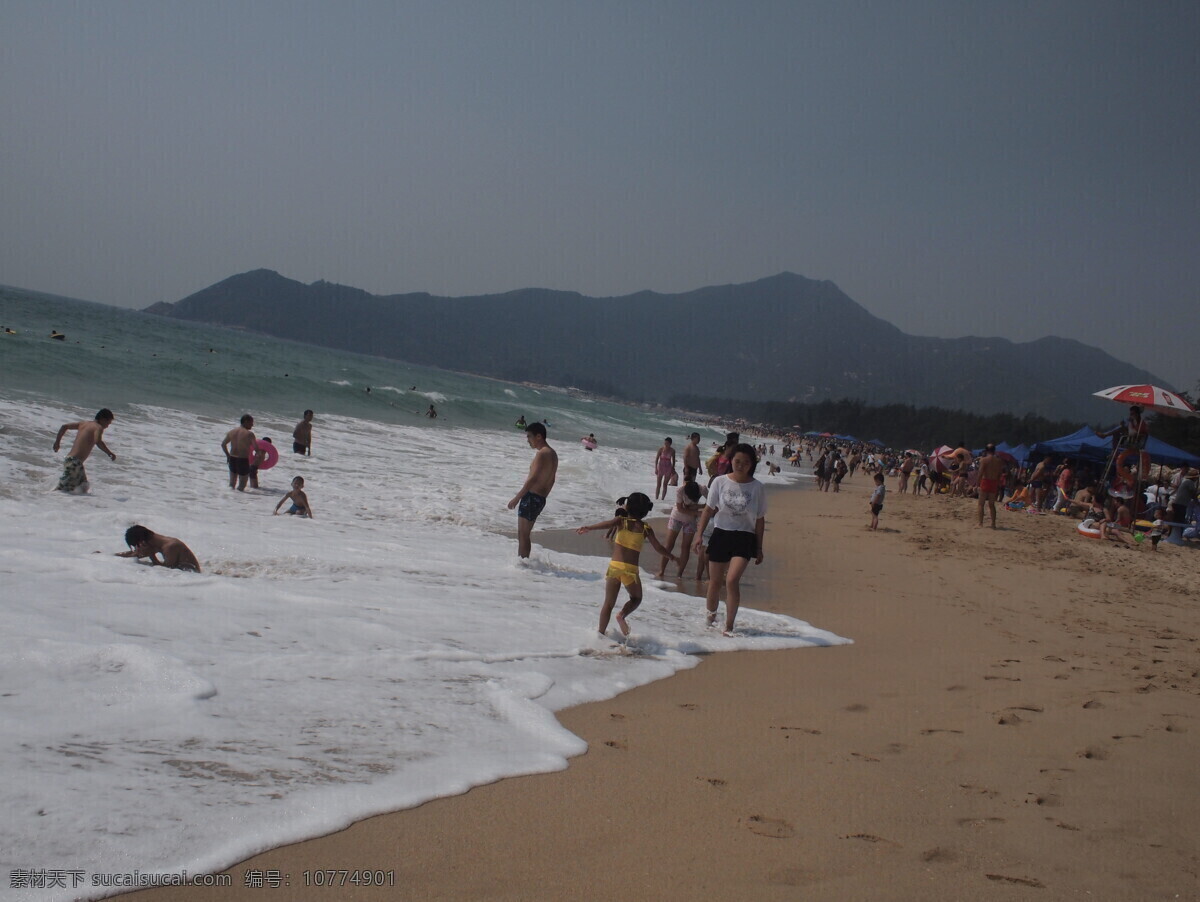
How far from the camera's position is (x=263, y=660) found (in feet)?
14.1

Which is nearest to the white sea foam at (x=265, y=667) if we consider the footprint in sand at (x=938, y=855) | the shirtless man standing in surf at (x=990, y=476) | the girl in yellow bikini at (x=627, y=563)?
the girl in yellow bikini at (x=627, y=563)

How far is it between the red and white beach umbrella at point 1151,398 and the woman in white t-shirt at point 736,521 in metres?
10.7

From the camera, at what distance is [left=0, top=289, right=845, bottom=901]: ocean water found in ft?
8.70

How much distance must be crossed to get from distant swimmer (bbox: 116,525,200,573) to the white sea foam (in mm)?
141

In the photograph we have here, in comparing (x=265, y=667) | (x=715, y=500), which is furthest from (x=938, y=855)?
(x=715, y=500)

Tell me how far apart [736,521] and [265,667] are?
349cm

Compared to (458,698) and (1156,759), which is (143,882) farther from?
(1156,759)

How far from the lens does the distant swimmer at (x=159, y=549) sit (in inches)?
242

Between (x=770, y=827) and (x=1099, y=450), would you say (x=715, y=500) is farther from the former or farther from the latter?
(x=1099, y=450)

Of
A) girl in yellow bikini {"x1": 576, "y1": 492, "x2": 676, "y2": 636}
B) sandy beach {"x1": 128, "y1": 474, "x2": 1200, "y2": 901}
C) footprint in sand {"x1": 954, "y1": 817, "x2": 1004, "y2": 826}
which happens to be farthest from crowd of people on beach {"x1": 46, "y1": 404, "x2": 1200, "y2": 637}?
footprint in sand {"x1": 954, "y1": 817, "x2": 1004, "y2": 826}

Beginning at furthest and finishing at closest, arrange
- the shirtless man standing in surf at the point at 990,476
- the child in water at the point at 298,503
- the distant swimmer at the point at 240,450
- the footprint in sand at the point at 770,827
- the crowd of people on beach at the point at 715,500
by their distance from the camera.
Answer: the shirtless man standing in surf at the point at 990,476, the distant swimmer at the point at 240,450, the child in water at the point at 298,503, the crowd of people on beach at the point at 715,500, the footprint in sand at the point at 770,827

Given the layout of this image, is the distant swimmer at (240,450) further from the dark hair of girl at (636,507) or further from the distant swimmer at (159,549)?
the dark hair of girl at (636,507)

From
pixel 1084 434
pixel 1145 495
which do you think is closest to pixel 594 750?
pixel 1145 495

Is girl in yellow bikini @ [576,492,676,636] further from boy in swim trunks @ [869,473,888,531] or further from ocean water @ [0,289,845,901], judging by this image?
boy in swim trunks @ [869,473,888,531]
